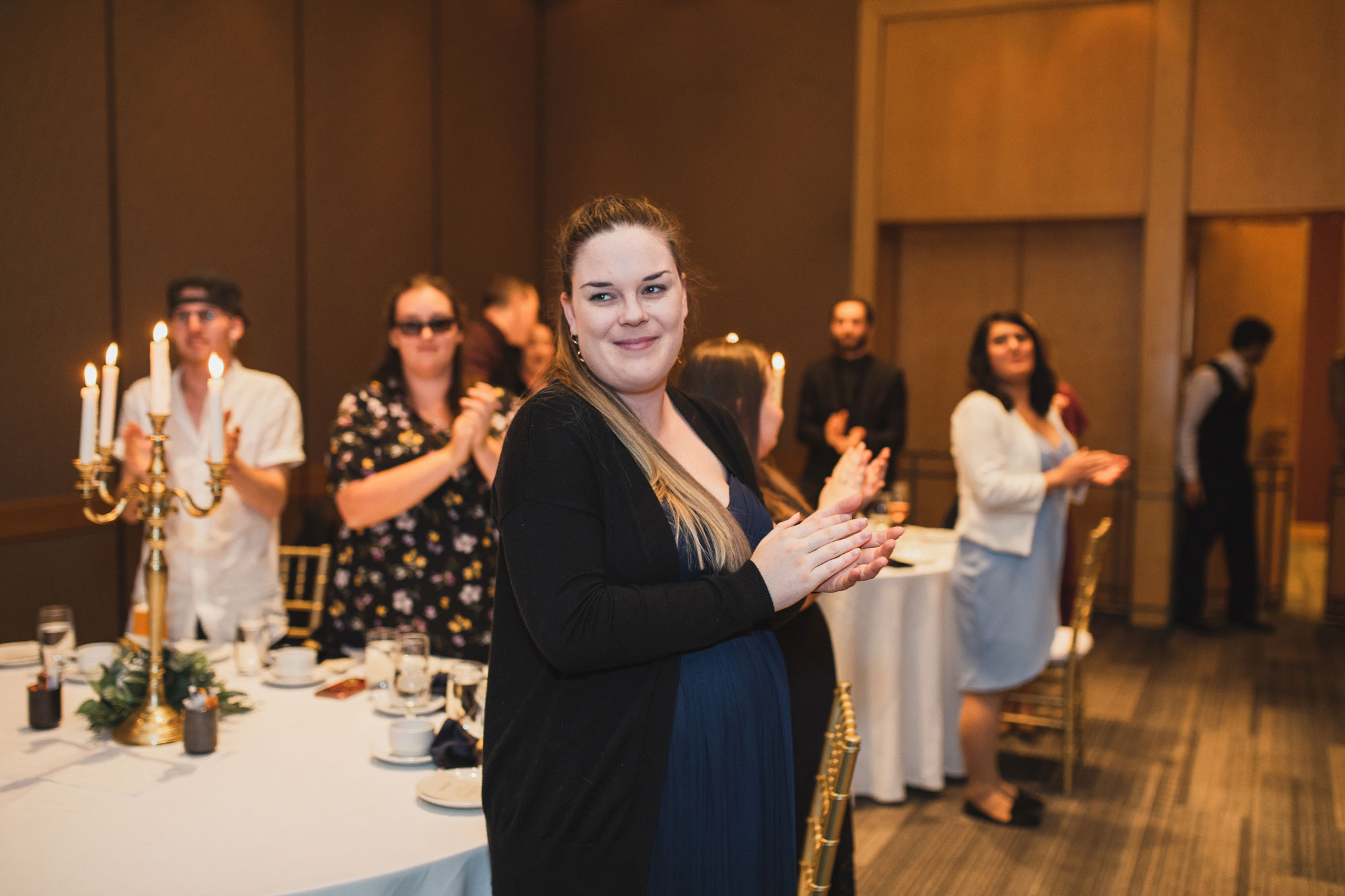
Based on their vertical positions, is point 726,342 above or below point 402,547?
above

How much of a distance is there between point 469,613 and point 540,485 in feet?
4.89

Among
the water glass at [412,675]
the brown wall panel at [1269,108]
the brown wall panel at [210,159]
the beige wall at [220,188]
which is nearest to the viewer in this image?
the water glass at [412,675]

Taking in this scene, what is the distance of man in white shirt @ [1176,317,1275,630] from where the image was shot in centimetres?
662

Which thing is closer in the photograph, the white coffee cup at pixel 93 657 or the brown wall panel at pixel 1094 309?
the white coffee cup at pixel 93 657

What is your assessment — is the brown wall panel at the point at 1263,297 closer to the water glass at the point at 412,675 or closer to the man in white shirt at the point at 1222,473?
the man in white shirt at the point at 1222,473

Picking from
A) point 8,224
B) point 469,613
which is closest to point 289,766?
point 469,613

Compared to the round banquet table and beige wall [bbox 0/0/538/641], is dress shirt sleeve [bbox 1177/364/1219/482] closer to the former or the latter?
beige wall [bbox 0/0/538/641]

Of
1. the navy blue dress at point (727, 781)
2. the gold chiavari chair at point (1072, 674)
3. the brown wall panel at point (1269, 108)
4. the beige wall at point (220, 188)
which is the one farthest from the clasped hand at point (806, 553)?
the brown wall panel at point (1269, 108)

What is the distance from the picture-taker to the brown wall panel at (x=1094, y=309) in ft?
22.9

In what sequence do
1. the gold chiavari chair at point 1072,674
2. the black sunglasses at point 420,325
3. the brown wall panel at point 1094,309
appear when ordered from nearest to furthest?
the black sunglasses at point 420,325
the gold chiavari chair at point 1072,674
the brown wall panel at point 1094,309

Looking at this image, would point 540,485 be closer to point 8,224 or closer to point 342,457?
point 342,457

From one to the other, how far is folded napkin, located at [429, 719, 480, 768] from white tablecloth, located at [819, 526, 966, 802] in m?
2.12

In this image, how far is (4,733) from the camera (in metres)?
2.08

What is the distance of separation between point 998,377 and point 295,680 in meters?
2.51
